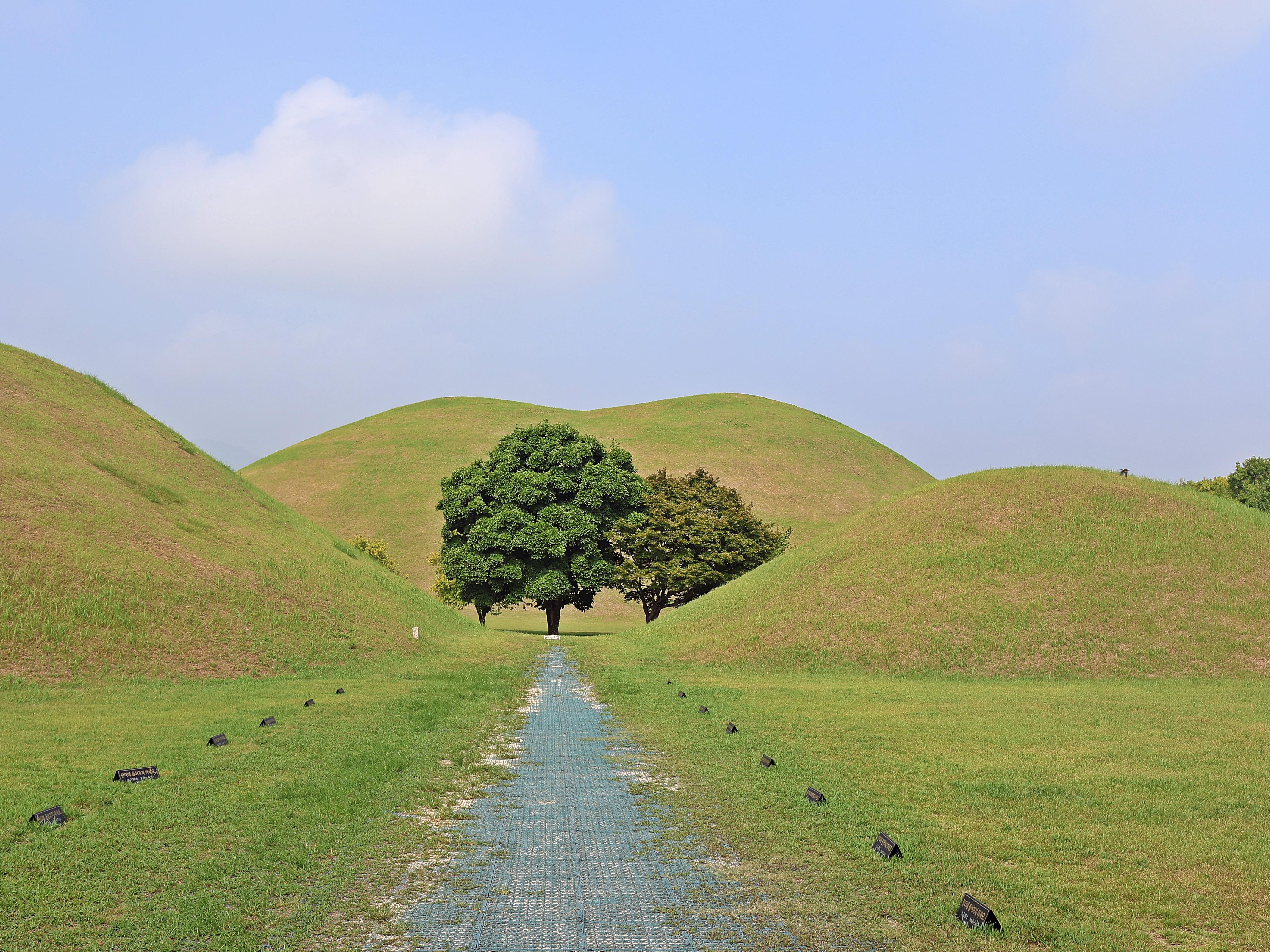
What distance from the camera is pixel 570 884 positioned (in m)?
8.83

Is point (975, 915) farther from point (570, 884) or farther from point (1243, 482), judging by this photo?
point (1243, 482)

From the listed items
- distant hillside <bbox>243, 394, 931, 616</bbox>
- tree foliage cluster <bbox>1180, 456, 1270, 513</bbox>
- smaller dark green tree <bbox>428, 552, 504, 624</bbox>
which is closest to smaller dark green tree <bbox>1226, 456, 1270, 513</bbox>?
tree foliage cluster <bbox>1180, 456, 1270, 513</bbox>

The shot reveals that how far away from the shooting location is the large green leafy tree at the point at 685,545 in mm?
62938

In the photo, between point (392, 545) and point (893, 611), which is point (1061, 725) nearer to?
point (893, 611)

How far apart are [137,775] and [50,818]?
2.71 metres

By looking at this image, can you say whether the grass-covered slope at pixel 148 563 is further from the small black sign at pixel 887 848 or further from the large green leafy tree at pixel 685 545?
the small black sign at pixel 887 848

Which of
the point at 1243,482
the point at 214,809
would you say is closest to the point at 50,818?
the point at 214,809

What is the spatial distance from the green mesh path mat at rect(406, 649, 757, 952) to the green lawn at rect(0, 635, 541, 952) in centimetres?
94

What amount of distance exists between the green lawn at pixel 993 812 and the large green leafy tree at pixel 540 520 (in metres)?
38.3

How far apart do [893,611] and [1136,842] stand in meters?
28.4

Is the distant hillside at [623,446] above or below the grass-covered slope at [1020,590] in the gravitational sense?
above

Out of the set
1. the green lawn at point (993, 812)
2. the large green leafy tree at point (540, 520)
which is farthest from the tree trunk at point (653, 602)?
the green lawn at point (993, 812)

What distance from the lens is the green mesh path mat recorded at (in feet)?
24.2

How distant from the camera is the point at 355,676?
30.9 metres
